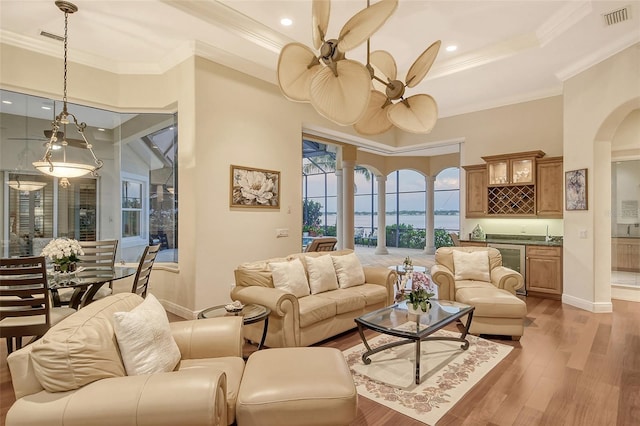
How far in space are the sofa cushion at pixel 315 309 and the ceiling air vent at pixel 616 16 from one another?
4340mm

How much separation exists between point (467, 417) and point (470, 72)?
15.7 ft

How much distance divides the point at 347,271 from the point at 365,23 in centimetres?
299

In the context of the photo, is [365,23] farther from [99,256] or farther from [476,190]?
[476,190]

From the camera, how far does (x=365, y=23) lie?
190 cm

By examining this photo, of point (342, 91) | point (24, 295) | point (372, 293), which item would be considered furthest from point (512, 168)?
point (24, 295)

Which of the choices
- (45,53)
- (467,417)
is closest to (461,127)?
(467,417)

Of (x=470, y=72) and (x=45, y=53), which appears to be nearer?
(x=45, y=53)

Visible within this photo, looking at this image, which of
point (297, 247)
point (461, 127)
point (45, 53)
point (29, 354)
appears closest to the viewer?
point (29, 354)

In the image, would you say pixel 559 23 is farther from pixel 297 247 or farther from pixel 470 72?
pixel 297 247

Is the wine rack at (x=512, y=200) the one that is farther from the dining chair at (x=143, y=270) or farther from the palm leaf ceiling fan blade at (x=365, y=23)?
the dining chair at (x=143, y=270)

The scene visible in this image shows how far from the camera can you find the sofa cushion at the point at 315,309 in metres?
3.30

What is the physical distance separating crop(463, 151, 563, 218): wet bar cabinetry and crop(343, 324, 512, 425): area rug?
3279 mm

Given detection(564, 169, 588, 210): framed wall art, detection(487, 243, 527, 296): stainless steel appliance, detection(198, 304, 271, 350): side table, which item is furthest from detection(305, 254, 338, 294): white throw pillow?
detection(564, 169, 588, 210): framed wall art

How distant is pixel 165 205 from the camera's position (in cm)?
524
